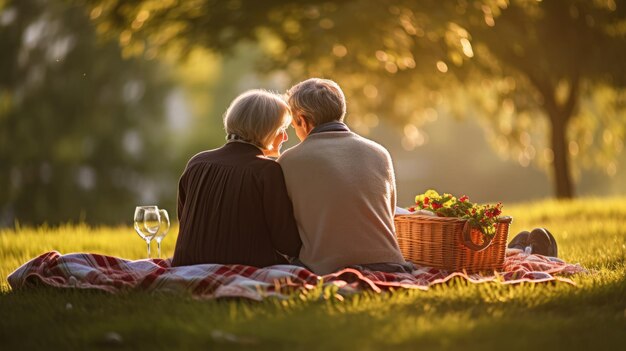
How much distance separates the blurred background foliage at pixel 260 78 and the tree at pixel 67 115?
0.11 ft

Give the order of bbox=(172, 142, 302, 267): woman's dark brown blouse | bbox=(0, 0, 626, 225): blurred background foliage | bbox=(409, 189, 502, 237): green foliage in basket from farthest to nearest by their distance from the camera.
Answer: bbox=(0, 0, 626, 225): blurred background foliage → bbox=(409, 189, 502, 237): green foliage in basket → bbox=(172, 142, 302, 267): woman's dark brown blouse

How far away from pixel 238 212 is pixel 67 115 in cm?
1599

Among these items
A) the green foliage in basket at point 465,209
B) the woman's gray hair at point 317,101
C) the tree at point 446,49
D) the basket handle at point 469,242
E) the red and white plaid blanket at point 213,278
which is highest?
the tree at point 446,49

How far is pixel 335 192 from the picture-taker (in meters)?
5.54

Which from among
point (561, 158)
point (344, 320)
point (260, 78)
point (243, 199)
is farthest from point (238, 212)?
point (561, 158)

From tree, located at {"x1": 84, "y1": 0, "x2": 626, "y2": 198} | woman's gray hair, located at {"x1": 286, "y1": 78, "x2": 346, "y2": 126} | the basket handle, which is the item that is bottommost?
the basket handle

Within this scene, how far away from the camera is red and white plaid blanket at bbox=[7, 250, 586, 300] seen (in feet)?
16.6

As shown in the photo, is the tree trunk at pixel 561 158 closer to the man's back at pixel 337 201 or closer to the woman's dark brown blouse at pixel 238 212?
the man's back at pixel 337 201

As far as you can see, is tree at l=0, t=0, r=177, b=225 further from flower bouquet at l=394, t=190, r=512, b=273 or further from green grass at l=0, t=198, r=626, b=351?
green grass at l=0, t=198, r=626, b=351

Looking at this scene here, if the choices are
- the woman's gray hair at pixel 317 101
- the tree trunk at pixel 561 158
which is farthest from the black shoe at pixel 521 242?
the tree trunk at pixel 561 158

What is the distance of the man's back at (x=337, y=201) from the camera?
5.55 meters

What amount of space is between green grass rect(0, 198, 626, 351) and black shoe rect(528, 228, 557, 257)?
3.35ft

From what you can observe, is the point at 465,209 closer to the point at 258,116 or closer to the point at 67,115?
the point at 258,116

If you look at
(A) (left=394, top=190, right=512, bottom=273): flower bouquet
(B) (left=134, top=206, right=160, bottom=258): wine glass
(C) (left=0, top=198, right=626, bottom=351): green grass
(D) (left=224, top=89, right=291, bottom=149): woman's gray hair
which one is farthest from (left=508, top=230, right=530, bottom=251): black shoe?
(B) (left=134, top=206, right=160, bottom=258): wine glass
